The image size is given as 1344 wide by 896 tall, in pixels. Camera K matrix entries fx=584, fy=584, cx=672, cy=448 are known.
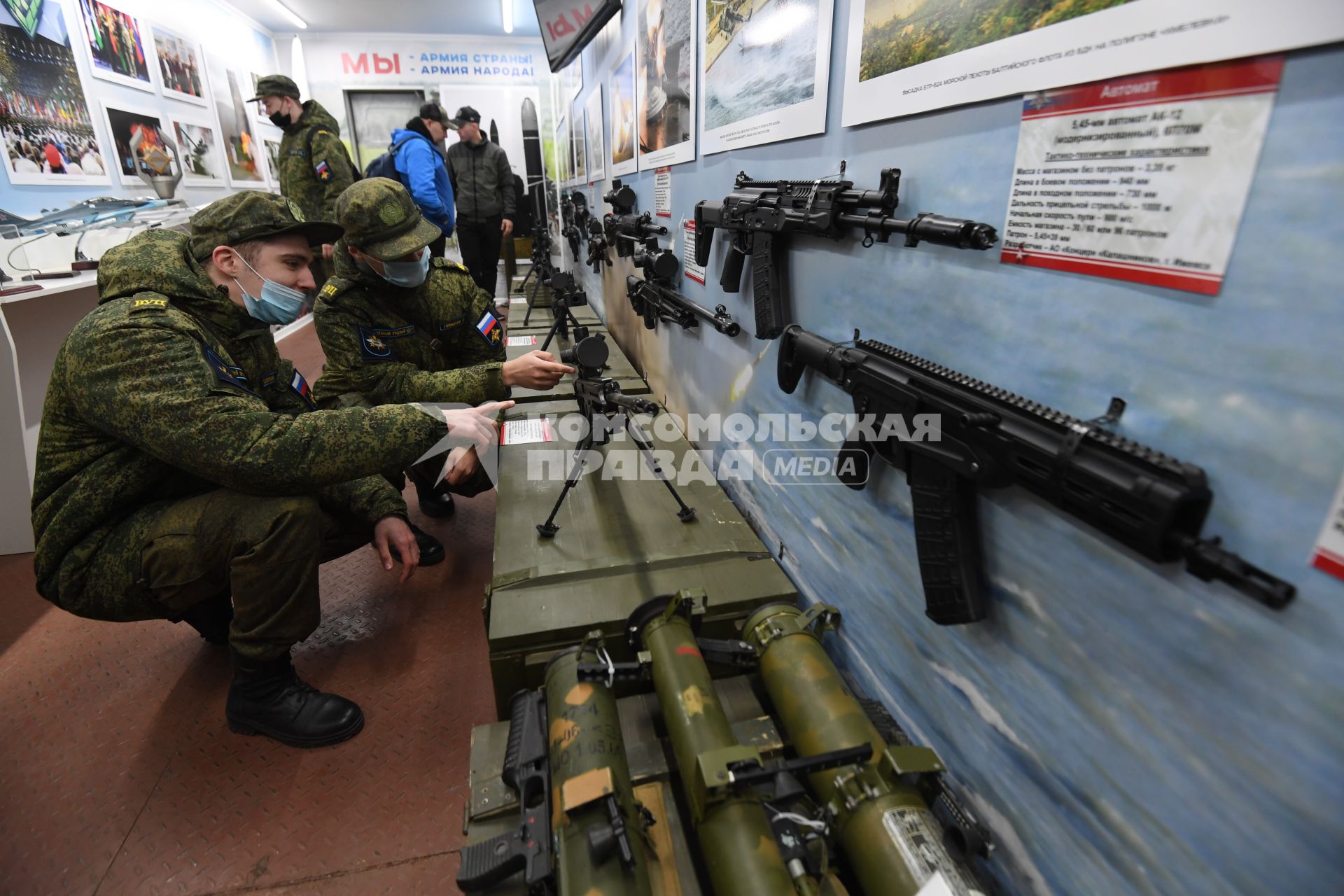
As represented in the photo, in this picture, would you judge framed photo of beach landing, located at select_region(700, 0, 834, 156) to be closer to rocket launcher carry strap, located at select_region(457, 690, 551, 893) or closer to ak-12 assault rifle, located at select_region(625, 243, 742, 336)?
ak-12 assault rifle, located at select_region(625, 243, 742, 336)

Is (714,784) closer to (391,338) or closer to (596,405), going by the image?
(596,405)

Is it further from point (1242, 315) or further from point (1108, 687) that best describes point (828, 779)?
point (1242, 315)

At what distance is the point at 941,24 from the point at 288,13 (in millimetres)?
9261

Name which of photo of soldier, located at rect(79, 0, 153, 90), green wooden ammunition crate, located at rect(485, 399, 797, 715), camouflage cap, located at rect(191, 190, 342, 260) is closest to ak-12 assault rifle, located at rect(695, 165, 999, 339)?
green wooden ammunition crate, located at rect(485, 399, 797, 715)

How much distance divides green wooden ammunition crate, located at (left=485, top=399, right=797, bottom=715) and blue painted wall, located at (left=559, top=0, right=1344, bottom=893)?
17.4 inches

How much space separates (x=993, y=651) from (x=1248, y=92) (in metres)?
0.83

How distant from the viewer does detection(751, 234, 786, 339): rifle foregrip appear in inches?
62.6

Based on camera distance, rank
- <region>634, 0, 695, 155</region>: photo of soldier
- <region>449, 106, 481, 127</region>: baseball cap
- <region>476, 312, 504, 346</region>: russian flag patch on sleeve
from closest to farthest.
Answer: <region>634, 0, 695, 155</region>: photo of soldier, <region>476, 312, 504, 346</region>: russian flag patch on sleeve, <region>449, 106, 481, 127</region>: baseball cap

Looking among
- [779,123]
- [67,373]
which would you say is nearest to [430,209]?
[67,373]

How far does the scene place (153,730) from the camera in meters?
1.79

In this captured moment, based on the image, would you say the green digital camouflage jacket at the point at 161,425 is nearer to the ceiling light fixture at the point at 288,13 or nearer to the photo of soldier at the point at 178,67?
the photo of soldier at the point at 178,67

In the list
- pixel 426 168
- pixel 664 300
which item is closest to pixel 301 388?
pixel 664 300

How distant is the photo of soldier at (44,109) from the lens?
3.12 meters

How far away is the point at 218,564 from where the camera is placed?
1642 millimetres
